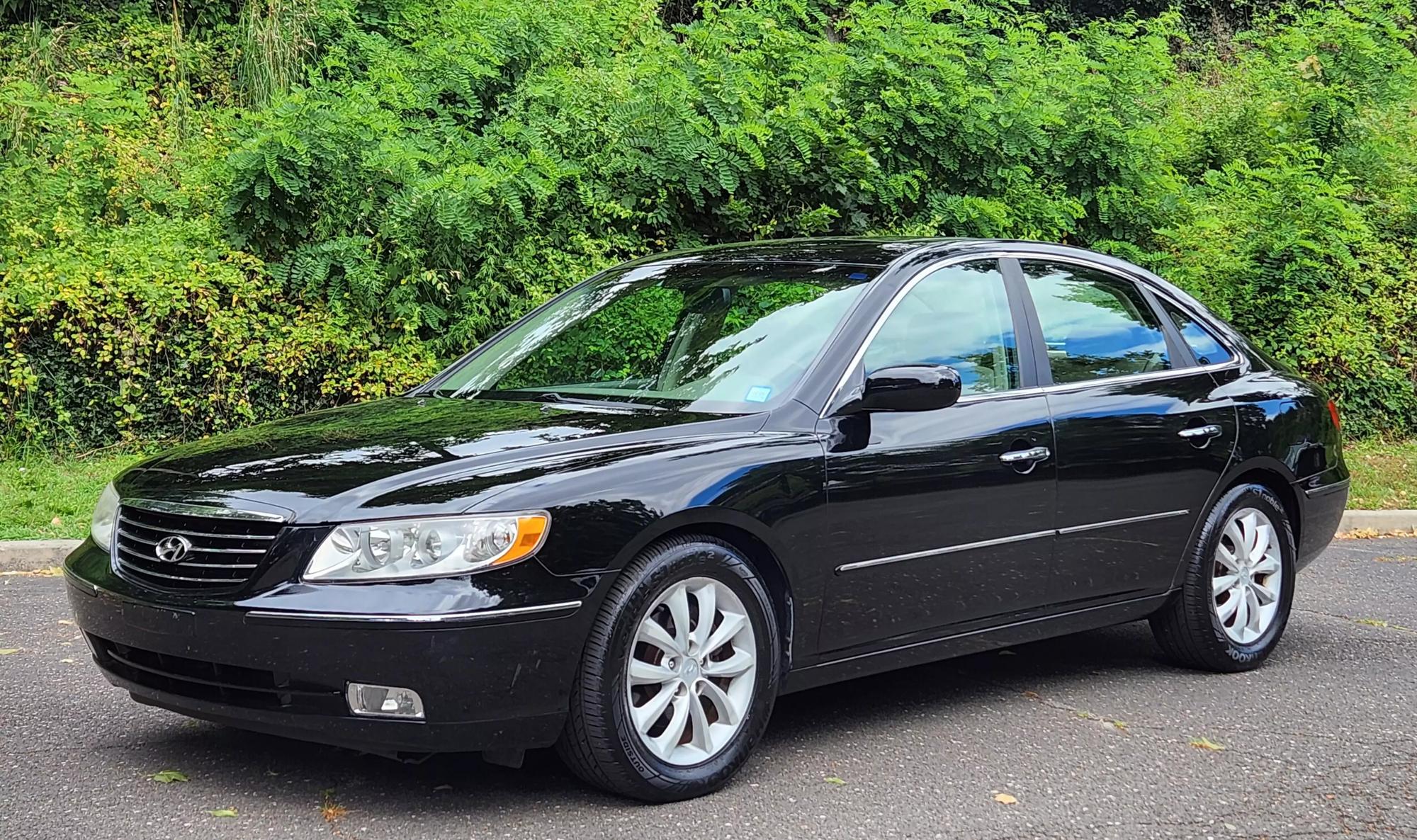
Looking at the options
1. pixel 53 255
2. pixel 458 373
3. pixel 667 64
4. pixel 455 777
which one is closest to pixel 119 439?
pixel 53 255

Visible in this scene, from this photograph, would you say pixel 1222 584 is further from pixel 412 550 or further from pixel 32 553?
pixel 32 553

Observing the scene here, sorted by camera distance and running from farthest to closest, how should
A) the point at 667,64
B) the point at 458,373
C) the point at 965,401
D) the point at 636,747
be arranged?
the point at 667,64
the point at 458,373
the point at 965,401
the point at 636,747

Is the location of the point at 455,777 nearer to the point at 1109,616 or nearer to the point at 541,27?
the point at 1109,616

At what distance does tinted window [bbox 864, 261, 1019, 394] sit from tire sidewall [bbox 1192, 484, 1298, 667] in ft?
4.14

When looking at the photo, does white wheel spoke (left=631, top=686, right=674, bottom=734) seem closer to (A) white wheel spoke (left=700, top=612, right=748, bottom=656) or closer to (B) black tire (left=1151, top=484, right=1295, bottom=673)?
(A) white wheel spoke (left=700, top=612, right=748, bottom=656)

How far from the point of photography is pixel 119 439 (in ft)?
33.7

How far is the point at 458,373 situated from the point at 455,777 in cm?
171

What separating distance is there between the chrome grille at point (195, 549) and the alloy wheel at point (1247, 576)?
150 inches

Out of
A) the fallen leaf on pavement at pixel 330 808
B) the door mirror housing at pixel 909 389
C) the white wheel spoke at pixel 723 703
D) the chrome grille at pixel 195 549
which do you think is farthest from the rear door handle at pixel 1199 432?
the chrome grille at pixel 195 549

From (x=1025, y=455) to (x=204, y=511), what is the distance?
269 centimetres

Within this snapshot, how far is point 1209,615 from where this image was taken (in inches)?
226

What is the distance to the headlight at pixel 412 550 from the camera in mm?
3613

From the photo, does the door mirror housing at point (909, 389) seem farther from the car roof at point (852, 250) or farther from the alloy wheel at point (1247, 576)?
the alloy wheel at point (1247, 576)

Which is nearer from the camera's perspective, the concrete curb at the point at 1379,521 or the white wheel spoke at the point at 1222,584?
the white wheel spoke at the point at 1222,584
